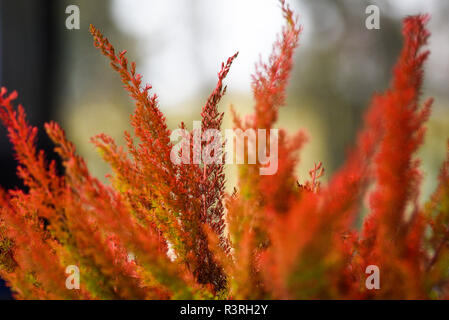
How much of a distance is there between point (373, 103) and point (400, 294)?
0.27 feet

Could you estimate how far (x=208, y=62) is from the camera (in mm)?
1441

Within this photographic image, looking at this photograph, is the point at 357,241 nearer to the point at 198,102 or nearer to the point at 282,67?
the point at 282,67

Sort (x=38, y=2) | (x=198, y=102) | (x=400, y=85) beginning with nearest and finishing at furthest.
→ (x=400, y=85)
(x=38, y=2)
(x=198, y=102)

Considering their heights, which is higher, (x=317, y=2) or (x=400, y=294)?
(x=317, y=2)

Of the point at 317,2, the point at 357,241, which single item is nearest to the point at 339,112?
the point at 317,2

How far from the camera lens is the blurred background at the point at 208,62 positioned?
1.32m

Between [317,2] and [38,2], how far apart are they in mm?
979

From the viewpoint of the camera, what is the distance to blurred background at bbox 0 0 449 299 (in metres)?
1.32

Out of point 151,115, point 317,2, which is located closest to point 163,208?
point 151,115

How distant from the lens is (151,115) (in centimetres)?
21

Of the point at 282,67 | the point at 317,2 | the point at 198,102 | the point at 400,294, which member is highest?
the point at 317,2

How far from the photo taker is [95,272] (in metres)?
0.18

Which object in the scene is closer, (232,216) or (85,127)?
(232,216)

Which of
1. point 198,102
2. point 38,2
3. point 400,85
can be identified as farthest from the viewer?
point 198,102
